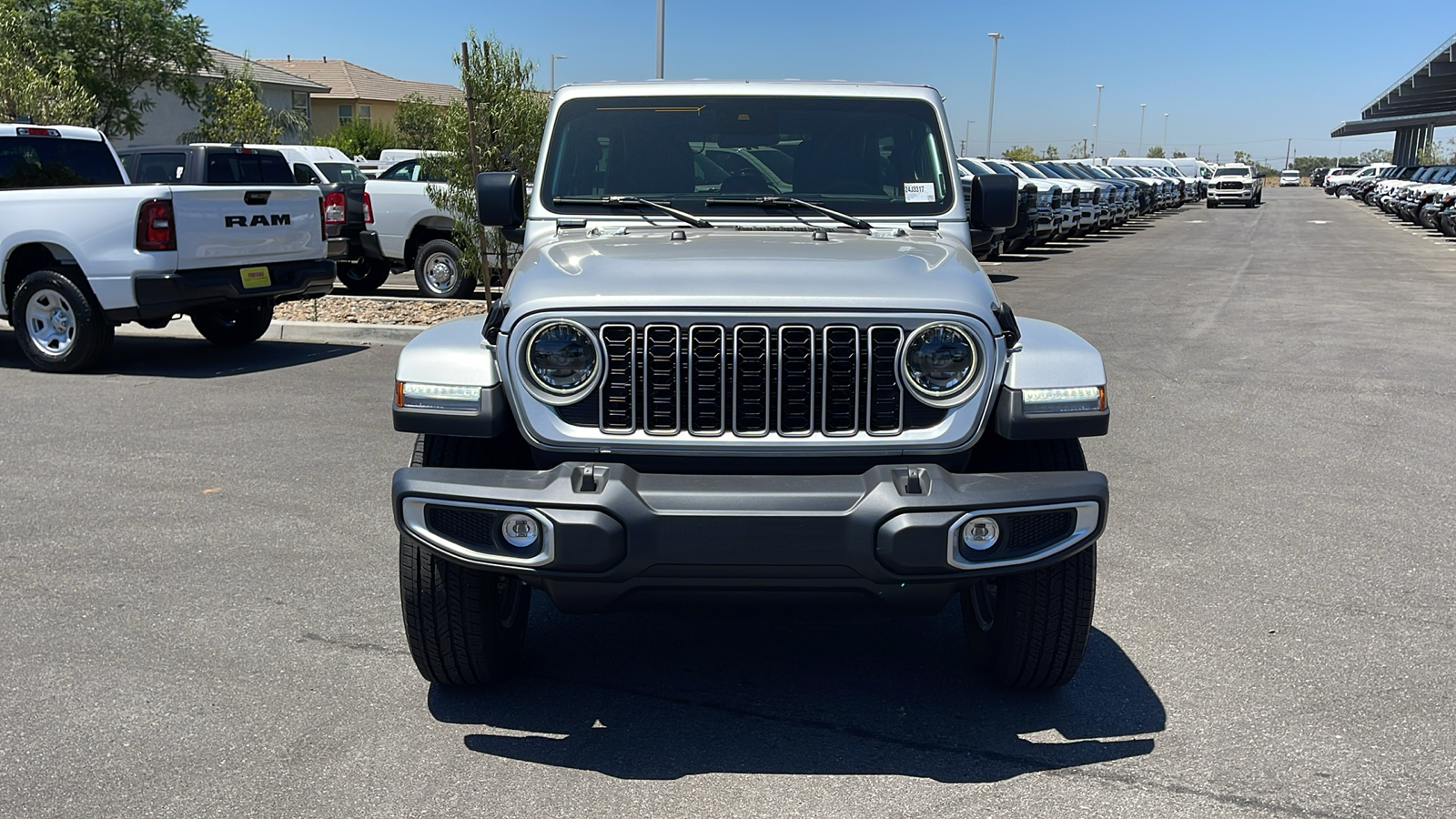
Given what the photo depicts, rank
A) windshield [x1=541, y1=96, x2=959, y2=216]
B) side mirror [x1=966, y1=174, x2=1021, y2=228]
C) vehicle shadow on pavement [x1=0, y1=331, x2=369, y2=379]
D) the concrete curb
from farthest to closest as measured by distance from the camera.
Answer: the concrete curb < vehicle shadow on pavement [x1=0, y1=331, x2=369, y2=379] < side mirror [x1=966, y1=174, x2=1021, y2=228] < windshield [x1=541, y1=96, x2=959, y2=216]

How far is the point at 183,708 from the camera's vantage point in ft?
12.9

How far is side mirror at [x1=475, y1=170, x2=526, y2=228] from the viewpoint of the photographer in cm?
486

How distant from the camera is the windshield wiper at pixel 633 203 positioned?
459 centimetres

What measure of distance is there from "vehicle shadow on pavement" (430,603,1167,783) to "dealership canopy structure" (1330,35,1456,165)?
245 ft

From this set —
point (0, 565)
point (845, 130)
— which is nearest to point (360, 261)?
point (0, 565)

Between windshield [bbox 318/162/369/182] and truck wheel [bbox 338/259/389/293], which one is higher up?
windshield [bbox 318/162/369/182]

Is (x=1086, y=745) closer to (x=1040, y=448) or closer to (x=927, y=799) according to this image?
(x=927, y=799)

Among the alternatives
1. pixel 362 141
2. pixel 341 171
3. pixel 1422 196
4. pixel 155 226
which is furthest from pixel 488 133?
pixel 362 141

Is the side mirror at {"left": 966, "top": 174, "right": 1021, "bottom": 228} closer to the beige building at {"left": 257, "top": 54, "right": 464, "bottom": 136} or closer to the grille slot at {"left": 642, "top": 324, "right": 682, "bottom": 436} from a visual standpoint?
the grille slot at {"left": 642, "top": 324, "right": 682, "bottom": 436}

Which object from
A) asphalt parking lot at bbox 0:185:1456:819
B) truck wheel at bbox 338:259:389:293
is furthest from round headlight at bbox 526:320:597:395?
truck wheel at bbox 338:259:389:293

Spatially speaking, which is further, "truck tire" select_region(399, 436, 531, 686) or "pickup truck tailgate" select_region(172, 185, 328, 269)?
"pickup truck tailgate" select_region(172, 185, 328, 269)

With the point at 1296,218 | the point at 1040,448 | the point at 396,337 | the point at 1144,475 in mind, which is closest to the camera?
the point at 1040,448

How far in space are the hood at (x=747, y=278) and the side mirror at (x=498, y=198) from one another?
744mm

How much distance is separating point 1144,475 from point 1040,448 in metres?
3.47
